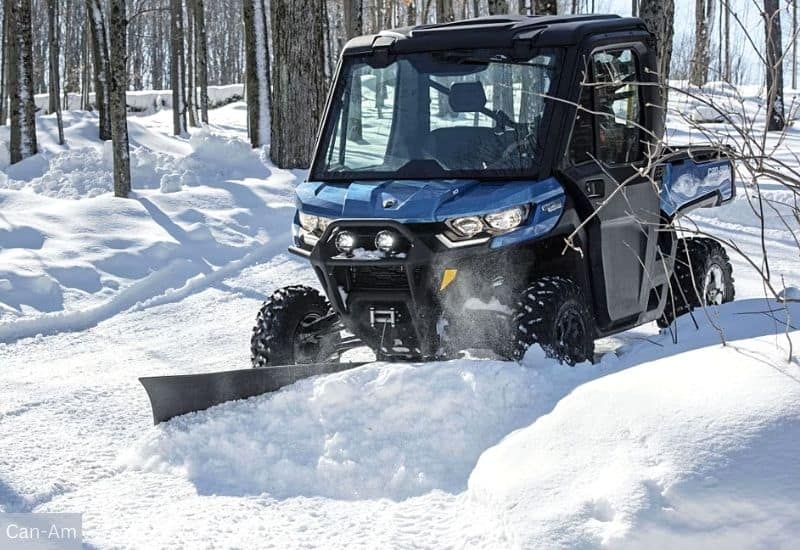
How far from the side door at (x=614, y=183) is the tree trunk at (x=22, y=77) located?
16292 millimetres

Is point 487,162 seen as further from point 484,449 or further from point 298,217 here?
point 484,449

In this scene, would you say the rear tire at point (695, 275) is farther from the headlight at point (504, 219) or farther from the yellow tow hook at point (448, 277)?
the yellow tow hook at point (448, 277)

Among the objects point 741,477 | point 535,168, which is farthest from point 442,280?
point 741,477

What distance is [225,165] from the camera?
1781 cm

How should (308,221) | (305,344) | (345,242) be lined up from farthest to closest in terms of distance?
(305,344) → (308,221) → (345,242)

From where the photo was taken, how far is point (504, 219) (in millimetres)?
5559

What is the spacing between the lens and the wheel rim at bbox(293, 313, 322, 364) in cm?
632

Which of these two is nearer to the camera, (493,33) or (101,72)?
(493,33)

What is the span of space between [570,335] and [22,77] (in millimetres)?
17629

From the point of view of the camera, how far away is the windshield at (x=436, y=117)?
5918 mm

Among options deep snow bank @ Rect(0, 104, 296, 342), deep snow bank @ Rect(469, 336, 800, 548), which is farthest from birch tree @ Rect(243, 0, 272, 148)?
deep snow bank @ Rect(469, 336, 800, 548)

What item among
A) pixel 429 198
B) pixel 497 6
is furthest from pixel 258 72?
pixel 429 198

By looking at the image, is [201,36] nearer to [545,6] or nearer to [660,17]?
[545,6]

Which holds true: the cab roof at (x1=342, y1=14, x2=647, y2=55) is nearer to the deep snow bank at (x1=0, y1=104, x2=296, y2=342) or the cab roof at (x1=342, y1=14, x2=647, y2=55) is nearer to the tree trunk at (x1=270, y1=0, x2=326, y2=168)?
the deep snow bank at (x1=0, y1=104, x2=296, y2=342)
